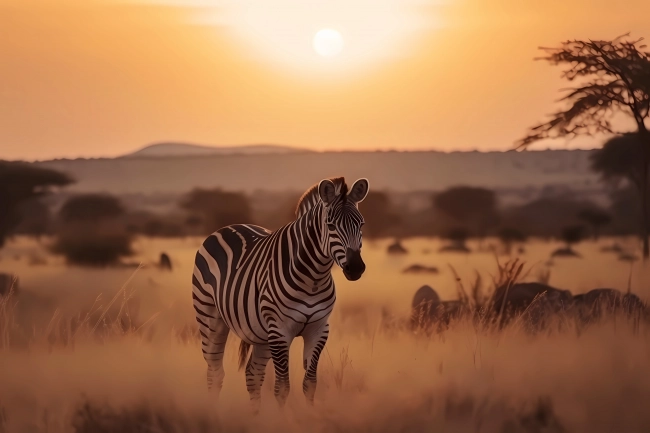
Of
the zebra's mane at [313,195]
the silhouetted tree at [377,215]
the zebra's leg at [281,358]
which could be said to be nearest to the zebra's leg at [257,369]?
the zebra's leg at [281,358]

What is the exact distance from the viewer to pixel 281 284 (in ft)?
22.8

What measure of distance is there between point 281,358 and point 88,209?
15.4 metres

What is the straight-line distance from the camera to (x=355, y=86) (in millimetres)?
16234

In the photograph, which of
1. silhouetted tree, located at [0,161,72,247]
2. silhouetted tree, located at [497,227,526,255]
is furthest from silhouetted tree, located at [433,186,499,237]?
silhouetted tree, located at [0,161,72,247]

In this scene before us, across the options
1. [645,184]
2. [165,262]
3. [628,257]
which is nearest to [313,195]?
[645,184]

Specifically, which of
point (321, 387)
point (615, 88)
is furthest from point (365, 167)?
point (321, 387)

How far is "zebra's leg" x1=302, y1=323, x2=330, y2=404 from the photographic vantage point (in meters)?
6.97

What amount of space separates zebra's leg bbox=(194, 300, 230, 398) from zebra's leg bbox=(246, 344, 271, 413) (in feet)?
1.24

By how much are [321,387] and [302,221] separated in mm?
1566

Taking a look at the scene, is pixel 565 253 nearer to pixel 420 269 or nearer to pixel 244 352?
pixel 420 269

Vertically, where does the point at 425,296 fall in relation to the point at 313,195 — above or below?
below

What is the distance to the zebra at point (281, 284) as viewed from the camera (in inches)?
257

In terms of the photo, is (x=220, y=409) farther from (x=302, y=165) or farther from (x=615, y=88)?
(x=302, y=165)

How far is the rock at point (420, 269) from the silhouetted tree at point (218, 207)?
435 centimetres
